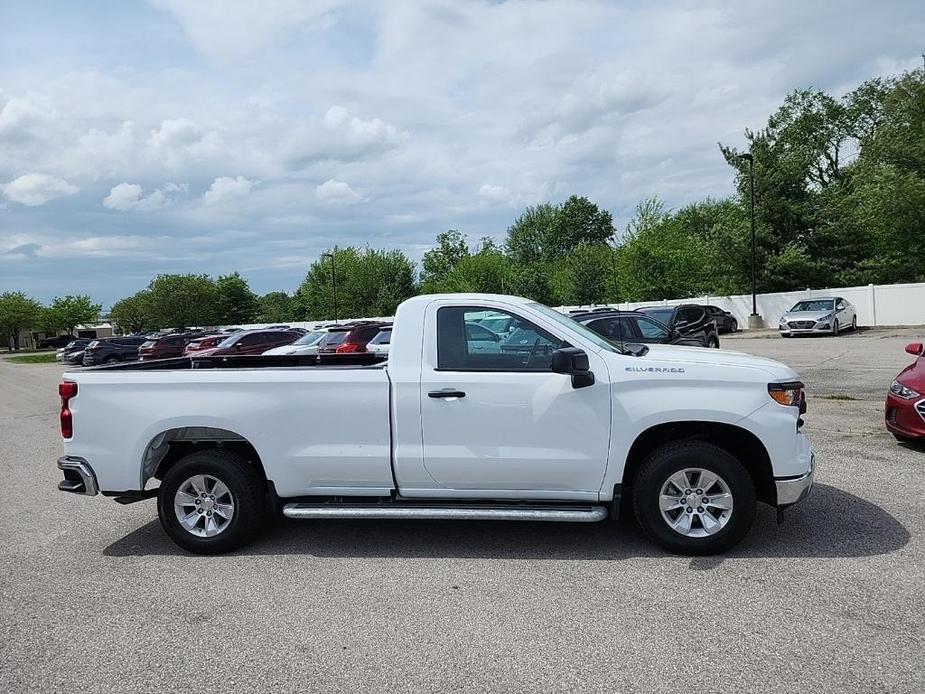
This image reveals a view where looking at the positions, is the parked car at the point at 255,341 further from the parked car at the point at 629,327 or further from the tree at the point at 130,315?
the tree at the point at 130,315

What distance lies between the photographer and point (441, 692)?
10.8 ft

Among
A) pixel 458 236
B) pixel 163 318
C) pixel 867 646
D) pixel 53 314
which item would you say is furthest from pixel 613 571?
pixel 53 314

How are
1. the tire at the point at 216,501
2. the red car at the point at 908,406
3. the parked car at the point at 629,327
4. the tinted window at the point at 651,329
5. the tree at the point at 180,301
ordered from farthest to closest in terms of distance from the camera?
the tree at the point at 180,301, the tinted window at the point at 651,329, the parked car at the point at 629,327, the red car at the point at 908,406, the tire at the point at 216,501

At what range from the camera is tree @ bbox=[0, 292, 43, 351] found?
3164 inches

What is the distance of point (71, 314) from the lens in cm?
9156

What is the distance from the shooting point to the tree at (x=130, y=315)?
83.4 meters

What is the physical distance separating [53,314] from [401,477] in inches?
3966

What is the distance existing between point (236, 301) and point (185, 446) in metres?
101

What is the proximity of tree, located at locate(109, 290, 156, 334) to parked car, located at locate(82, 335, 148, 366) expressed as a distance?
157ft

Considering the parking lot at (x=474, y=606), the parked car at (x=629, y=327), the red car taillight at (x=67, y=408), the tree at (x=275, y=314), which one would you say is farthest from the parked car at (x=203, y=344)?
the tree at (x=275, y=314)

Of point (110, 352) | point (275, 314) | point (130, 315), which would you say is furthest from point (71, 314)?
point (110, 352)

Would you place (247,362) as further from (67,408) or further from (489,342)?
(489,342)

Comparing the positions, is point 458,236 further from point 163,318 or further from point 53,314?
point 53,314

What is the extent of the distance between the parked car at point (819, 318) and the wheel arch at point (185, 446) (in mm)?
27708
